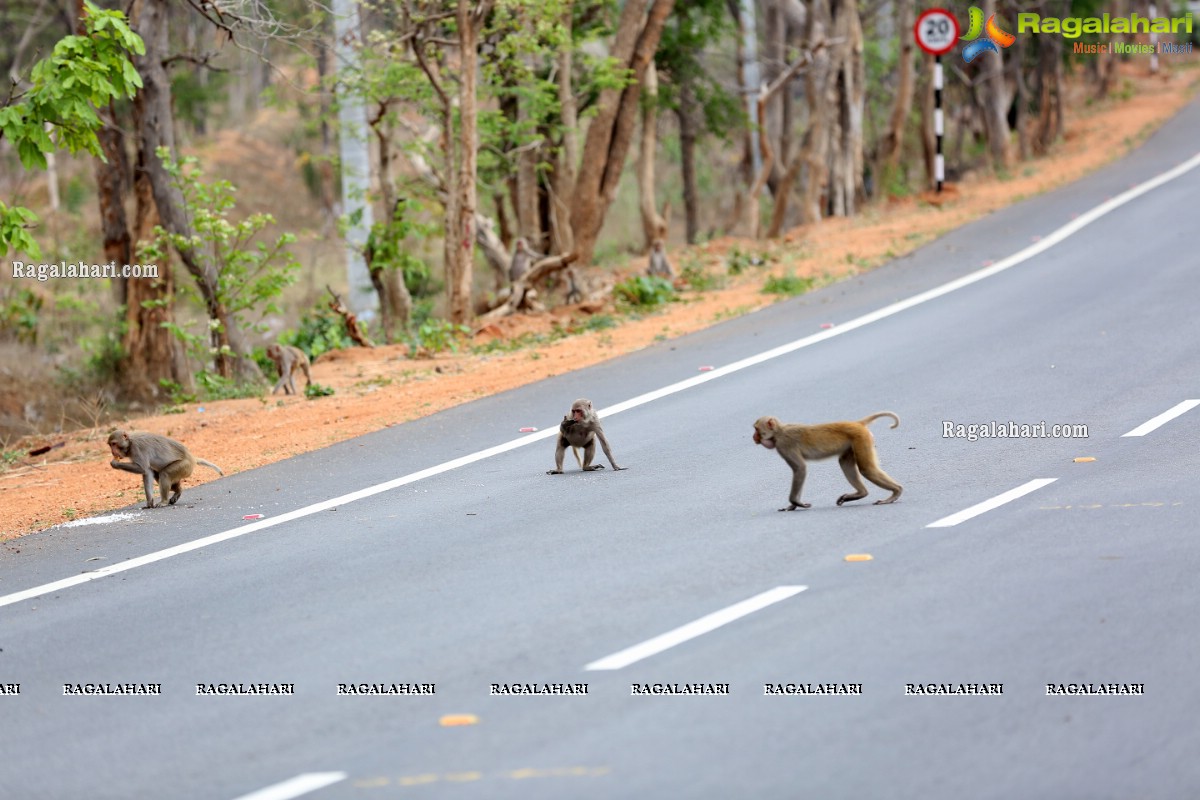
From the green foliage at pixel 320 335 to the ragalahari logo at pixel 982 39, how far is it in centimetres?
1554

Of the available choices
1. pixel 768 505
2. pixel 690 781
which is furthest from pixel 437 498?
pixel 690 781

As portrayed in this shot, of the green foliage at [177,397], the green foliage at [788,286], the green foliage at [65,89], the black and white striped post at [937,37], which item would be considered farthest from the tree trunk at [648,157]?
the green foliage at [65,89]

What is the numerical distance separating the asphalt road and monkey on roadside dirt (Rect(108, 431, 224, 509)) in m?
0.29

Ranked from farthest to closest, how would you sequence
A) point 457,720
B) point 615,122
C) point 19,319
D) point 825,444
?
point 19,319, point 615,122, point 825,444, point 457,720

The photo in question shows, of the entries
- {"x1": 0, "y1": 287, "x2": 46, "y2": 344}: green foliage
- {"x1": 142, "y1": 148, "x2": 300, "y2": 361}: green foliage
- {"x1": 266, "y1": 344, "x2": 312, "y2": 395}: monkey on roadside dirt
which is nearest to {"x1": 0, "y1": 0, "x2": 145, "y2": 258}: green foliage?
{"x1": 266, "y1": 344, "x2": 312, "y2": 395}: monkey on roadside dirt

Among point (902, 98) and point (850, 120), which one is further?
point (850, 120)

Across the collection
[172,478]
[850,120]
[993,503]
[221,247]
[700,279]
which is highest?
[850,120]

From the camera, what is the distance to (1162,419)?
1097 centimetres

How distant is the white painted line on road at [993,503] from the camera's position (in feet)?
27.5

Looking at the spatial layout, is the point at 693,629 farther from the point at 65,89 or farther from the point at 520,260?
the point at 520,260

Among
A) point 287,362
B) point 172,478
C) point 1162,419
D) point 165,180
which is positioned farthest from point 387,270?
point 1162,419

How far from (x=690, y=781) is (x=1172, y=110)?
118 feet

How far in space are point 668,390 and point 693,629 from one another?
23.4 ft

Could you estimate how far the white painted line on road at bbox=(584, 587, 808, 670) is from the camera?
20.8 ft
